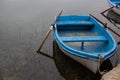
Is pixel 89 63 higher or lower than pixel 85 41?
lower

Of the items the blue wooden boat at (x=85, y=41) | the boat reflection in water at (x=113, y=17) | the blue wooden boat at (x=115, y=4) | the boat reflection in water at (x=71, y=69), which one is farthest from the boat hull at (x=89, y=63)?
the blue wooden boat at (x=115, y=4)

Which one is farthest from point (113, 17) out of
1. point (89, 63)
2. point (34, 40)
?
point (89, 63)

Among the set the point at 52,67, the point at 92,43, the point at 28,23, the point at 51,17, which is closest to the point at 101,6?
the point at 51,17

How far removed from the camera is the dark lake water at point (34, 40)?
11.7m

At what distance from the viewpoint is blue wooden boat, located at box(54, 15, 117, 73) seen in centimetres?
1092

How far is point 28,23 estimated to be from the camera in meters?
16.6

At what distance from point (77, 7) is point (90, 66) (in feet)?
31.2

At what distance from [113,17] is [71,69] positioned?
8154 mm

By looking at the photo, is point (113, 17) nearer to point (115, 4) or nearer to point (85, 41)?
point (115, 4)

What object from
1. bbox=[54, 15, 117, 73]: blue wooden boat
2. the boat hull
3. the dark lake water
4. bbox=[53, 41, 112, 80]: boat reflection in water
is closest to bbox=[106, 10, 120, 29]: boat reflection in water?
the dark lake water

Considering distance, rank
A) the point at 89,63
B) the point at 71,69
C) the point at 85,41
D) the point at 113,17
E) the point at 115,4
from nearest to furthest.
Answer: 1. the point at 89,63
2. the point at 71,69
3. the point at 85,41
4. the point at 115,4
5. the point at 113,17

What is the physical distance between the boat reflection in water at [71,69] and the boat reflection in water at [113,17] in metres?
6.10

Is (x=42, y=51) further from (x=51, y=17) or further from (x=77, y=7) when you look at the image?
(x=77, y=7)

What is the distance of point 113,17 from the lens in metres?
18.8
